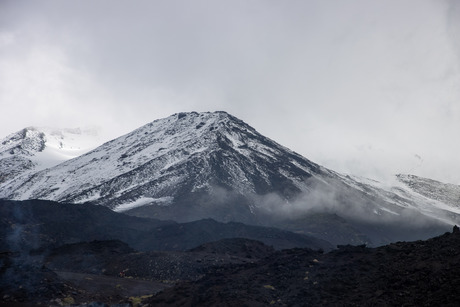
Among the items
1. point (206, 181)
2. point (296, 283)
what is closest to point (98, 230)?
point (296, 283)

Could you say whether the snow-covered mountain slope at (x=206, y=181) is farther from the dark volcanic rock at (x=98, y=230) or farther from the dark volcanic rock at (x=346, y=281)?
the dark volcanic rock at (x=346, y=281)

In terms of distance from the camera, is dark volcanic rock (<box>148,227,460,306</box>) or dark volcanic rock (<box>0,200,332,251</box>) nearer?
dark volcanic rock (<box>148,227,460,306</box>)

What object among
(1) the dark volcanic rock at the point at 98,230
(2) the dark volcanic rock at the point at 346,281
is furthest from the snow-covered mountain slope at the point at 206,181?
(2) the dark volcanic rock at the point at 346,281

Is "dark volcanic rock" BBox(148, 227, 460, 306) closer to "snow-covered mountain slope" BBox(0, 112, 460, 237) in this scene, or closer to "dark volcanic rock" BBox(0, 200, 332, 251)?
"dark volcanic rock" BBox(0, 200, 332, 251)

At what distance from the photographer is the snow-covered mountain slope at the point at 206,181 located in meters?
135

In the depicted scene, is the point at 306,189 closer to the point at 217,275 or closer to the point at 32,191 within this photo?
the point at 32,191

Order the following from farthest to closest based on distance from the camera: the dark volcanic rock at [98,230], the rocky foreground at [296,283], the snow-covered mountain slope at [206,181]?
1. the snow-covered mountain slope at [206,181]
2. the dark volcanic rock at [98,230]
3. the rocky foreground at [296,283]

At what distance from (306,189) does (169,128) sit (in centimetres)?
7423

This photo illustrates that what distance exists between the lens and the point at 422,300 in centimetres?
2192

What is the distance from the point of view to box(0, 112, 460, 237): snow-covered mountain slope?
444 ft

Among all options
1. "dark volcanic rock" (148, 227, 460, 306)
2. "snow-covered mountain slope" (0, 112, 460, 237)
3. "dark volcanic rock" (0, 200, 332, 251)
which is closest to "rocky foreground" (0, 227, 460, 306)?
"dark volcanic rock" (148, 227, 460, 306)

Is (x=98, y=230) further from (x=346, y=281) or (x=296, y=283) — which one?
(x=346, y=281)

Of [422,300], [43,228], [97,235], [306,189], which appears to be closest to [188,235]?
[97,235]

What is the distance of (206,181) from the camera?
14562cm
